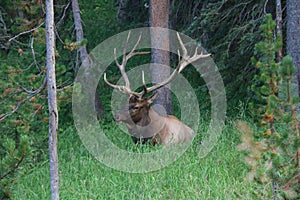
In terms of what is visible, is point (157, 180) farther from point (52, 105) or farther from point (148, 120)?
point (148, 120)

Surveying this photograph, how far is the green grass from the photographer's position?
653 cm

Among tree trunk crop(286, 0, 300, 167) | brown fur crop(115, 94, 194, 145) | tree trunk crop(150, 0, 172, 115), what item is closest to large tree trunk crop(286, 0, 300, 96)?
tree trunk crop(286, 0, 300, 167)

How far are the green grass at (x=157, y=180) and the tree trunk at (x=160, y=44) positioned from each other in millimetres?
2239

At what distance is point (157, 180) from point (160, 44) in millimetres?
3883

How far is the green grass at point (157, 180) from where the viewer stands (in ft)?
21.4

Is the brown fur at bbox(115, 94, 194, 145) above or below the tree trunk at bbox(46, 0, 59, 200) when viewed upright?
below

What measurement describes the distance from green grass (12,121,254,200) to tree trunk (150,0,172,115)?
2.24 metres

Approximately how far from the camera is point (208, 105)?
35.4 feet

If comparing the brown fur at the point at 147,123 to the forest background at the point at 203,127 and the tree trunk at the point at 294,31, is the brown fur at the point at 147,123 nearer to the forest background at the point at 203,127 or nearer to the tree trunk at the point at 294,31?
the forest background at the point at 203,127

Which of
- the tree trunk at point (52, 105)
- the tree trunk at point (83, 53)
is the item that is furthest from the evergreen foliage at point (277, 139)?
the tree trunk at point (83, 53)

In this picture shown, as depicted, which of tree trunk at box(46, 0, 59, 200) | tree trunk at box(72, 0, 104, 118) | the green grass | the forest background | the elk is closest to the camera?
the forest background

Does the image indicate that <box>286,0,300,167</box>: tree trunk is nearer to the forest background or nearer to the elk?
the forest background

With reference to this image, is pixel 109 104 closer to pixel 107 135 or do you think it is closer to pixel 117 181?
pixel 107 135

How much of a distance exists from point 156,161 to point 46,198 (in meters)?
1.58
